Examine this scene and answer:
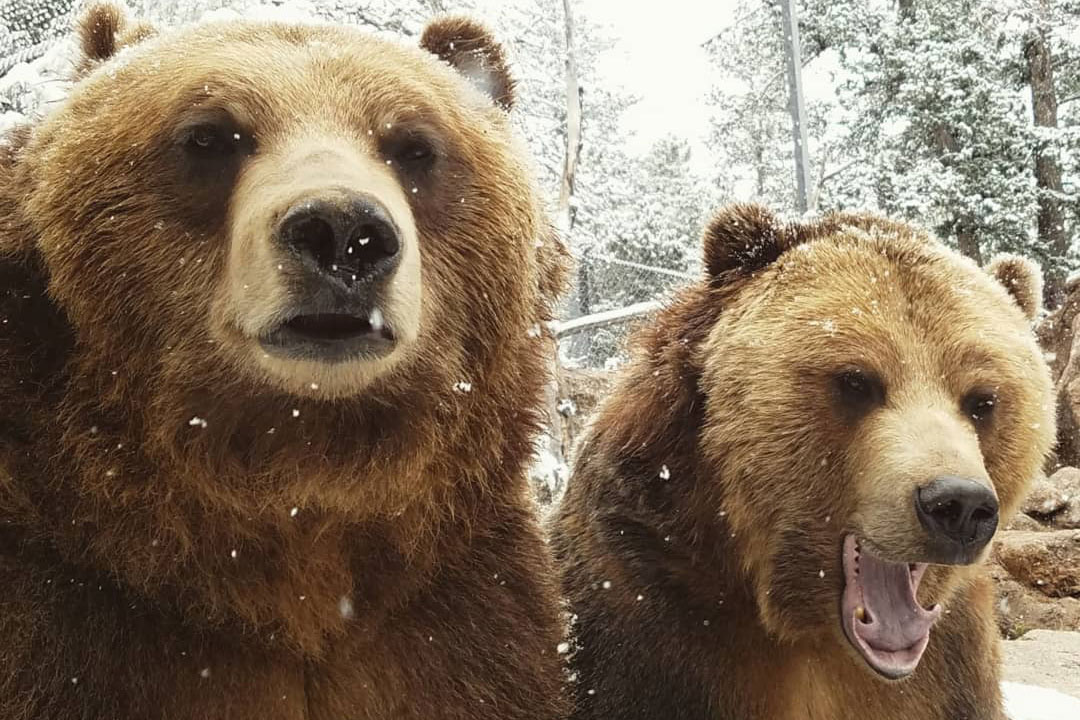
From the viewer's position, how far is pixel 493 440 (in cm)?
277

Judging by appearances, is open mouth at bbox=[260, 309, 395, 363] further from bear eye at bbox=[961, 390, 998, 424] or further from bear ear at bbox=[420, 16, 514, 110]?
bear eye at bbox=[961, 390, 998, 424]

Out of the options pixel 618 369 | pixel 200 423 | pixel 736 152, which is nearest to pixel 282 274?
pixel 200 423

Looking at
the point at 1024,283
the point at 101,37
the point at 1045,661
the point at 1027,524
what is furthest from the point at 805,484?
the point at 1027,524

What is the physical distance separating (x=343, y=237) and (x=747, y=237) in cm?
185

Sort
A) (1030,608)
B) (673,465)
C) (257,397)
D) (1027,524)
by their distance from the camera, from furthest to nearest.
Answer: (1027,524) < (1030,608) < (673,465) < (257,397)

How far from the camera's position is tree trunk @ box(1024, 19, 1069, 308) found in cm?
1825

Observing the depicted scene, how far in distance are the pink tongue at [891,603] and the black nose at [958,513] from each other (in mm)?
332

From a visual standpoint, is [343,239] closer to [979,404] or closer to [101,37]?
[101,37]

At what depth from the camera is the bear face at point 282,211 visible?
7.26 ft

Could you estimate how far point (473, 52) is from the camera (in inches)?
130

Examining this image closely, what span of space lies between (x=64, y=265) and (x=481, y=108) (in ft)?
3.80

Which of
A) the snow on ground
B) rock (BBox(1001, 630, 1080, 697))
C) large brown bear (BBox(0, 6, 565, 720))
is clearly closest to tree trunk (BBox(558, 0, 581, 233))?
rock (BBox(1001, 630, 1080, 697))

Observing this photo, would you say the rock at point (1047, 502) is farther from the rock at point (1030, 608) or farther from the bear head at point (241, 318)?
the bear head at point (241, 318)

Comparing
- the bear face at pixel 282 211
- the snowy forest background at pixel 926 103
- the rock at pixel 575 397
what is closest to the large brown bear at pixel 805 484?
the bear face at pixel 282 211
